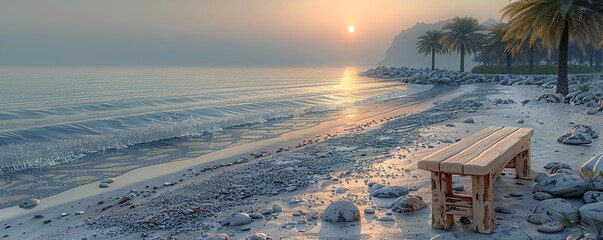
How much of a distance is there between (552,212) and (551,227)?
0.34m

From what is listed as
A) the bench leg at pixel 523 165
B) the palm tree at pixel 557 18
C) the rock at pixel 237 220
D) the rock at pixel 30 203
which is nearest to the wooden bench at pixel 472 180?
the bench leg at pixel 523 165

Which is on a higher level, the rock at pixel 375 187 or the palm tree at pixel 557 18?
the palm tree at pixel 557 18

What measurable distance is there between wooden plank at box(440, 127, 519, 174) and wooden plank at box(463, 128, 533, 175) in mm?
55

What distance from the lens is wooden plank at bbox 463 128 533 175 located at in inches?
169

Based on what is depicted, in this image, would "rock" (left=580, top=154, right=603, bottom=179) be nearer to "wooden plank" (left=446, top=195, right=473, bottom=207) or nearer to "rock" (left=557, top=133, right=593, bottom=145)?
"wooden plank" (left=446, top=195, right=473, bottom=207)

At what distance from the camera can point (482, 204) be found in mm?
4500

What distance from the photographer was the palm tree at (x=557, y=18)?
54.9 feet

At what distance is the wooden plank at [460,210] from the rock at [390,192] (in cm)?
140

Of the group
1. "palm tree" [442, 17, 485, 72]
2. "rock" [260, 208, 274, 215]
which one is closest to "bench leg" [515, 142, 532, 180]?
"rock" [260, 208, 274, 215]

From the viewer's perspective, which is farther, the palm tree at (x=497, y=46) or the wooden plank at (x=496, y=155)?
the palm tree at (x=497, y=46)

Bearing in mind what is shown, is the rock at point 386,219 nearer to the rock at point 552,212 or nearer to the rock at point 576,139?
the rock at point 552,212

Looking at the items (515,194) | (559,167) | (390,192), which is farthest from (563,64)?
(390,192)

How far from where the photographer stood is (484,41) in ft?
164

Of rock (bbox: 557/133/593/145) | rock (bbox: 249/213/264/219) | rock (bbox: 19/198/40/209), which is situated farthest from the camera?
rock (bbox: 557/133/593/145)
